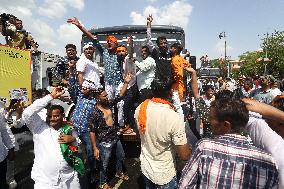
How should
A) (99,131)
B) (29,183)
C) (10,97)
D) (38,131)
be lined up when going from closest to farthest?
(38,131) → (99,131) → (29,183) → (10,97)

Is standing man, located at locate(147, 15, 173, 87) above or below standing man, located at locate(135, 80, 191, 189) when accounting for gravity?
above

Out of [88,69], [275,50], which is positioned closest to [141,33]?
[88,69]

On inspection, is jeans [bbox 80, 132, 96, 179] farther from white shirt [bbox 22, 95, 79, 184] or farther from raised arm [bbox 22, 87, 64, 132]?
raised arm [bbox 22, 87, 64, 132]

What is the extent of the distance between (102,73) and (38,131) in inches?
172

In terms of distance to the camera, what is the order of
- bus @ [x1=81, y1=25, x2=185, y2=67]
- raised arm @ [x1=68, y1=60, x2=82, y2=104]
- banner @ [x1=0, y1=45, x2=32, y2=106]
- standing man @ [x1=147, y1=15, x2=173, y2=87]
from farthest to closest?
bus @ [x1=81, y1=25, x2=185, y2=67] < banner @ [x1=0, y1=45, x2=32, y2=106] < raised arm @ [x1=68, y1=60, x2=82, y2=104] < standing man @ [x1=147, y1=15, x2=173, y2=87]

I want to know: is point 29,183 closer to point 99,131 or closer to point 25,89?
point 99,131

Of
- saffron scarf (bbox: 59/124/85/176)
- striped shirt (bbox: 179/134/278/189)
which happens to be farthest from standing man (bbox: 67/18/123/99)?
striped shirt (bbox: 179/134/278/189)

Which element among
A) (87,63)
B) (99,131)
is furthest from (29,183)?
(87,63)

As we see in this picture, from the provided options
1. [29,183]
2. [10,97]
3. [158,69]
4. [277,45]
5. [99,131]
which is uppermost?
[277,45]

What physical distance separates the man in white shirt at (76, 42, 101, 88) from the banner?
2.30 meters

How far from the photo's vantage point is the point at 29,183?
6336 millimetres

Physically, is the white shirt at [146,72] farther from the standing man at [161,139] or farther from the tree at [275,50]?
the tree at [275,50]

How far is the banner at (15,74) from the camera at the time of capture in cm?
808

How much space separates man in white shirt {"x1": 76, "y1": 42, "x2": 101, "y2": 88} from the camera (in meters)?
6.85
